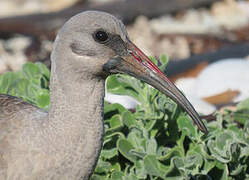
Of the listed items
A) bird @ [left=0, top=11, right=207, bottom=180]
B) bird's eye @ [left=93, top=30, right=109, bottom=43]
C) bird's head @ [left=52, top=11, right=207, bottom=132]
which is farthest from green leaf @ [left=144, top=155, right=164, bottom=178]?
bird's eye @ [left=93, top=30, right=109, bottom=43]

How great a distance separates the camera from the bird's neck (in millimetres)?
3426

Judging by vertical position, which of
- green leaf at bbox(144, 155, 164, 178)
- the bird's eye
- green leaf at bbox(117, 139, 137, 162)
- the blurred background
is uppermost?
the blurred background

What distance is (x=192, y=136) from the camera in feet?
14.5

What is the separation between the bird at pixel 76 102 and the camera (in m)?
3.36

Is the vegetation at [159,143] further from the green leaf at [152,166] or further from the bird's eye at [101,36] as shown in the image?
the bird's eye at [101,36]

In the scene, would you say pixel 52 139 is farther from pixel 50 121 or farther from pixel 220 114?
pixel 220 114

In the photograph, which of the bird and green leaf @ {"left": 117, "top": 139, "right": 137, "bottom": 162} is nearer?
the bird

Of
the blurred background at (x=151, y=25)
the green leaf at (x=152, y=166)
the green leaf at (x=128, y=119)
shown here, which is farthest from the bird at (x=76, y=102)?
the blurred background at (x=151, y=25)

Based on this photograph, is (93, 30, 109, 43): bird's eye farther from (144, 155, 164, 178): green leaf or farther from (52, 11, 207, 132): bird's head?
(144, 155, 164, 178): green leaf

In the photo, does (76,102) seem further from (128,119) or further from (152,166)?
(128,119)

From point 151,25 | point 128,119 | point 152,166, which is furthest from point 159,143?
point 151,25

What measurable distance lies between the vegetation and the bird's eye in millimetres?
1011

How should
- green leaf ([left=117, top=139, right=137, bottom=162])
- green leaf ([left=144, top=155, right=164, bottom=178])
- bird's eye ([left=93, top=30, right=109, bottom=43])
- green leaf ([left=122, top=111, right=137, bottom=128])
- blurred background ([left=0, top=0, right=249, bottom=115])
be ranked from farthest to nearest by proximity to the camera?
1. blurred background ([left=0, top=0, right=249, bottom=115])
2. green leaf ([left=122, top=111, right=137, bottom=128])
3. green leaf ([left=117, top=139, right=137, bottom=162])
4. green leaf ([left=144, top=155, right=164, bottom=178])
5. bird's eye ([left=93, top=30, right=109, bottom=43])

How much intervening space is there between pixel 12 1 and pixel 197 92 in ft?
17.7
